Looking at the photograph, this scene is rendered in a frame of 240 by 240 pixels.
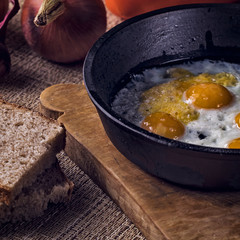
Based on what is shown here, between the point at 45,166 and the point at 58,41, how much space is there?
0.99 metres

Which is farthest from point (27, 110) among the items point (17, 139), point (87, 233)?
point (87, 233)

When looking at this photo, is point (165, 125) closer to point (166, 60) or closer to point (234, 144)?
point (234, 144)

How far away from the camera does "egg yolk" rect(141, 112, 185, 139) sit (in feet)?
6.85

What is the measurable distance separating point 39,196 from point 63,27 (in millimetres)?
1138

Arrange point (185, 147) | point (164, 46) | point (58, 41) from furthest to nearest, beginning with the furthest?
point (58, 41) < point (164, 46) < point (185, 147)

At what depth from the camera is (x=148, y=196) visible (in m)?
1.99

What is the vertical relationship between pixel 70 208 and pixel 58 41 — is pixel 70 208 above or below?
below

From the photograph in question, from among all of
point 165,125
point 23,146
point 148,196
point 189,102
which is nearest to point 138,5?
point 189,102

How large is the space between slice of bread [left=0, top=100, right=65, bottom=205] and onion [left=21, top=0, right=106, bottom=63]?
63 cm

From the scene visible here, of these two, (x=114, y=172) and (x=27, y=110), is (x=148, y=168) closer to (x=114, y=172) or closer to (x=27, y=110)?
(x=114, y=172)

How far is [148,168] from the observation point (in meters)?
→ 2.02

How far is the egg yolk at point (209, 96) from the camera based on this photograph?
2244mm

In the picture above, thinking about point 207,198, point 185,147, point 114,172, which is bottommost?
point 207,198

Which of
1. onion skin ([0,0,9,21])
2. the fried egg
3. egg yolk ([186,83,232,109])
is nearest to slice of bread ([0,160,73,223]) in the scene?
the fried egg
